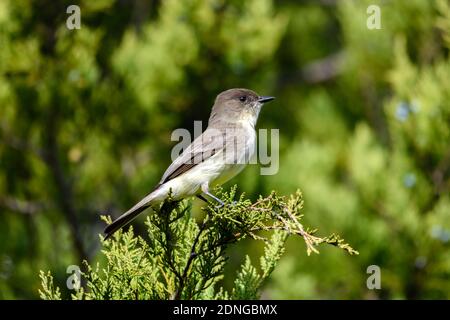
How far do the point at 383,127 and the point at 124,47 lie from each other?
2879mm

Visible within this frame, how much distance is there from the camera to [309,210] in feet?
20.3

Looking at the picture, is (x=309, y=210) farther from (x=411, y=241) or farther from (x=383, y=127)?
(x=383, y=127)

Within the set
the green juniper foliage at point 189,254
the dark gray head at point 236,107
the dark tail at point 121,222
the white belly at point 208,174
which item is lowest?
the green juniper foliage at point 189,254

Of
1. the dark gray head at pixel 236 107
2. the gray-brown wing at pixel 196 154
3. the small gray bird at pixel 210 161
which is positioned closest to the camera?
the small gray bird at pixel 210 161

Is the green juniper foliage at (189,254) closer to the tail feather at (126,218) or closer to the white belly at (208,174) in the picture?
the tail feather at (126,218)

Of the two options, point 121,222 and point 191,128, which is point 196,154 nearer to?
point 121,222

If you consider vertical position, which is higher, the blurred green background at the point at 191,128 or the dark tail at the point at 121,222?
the blurred green background at the point at 191,128

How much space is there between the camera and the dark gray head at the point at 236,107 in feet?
16.7

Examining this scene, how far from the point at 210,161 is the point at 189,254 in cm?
116

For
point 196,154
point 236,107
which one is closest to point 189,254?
point 196,154

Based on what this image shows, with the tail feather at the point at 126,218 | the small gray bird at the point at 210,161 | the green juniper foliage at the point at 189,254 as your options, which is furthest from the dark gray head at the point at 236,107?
the green juniper foliage at the point at 189,254
